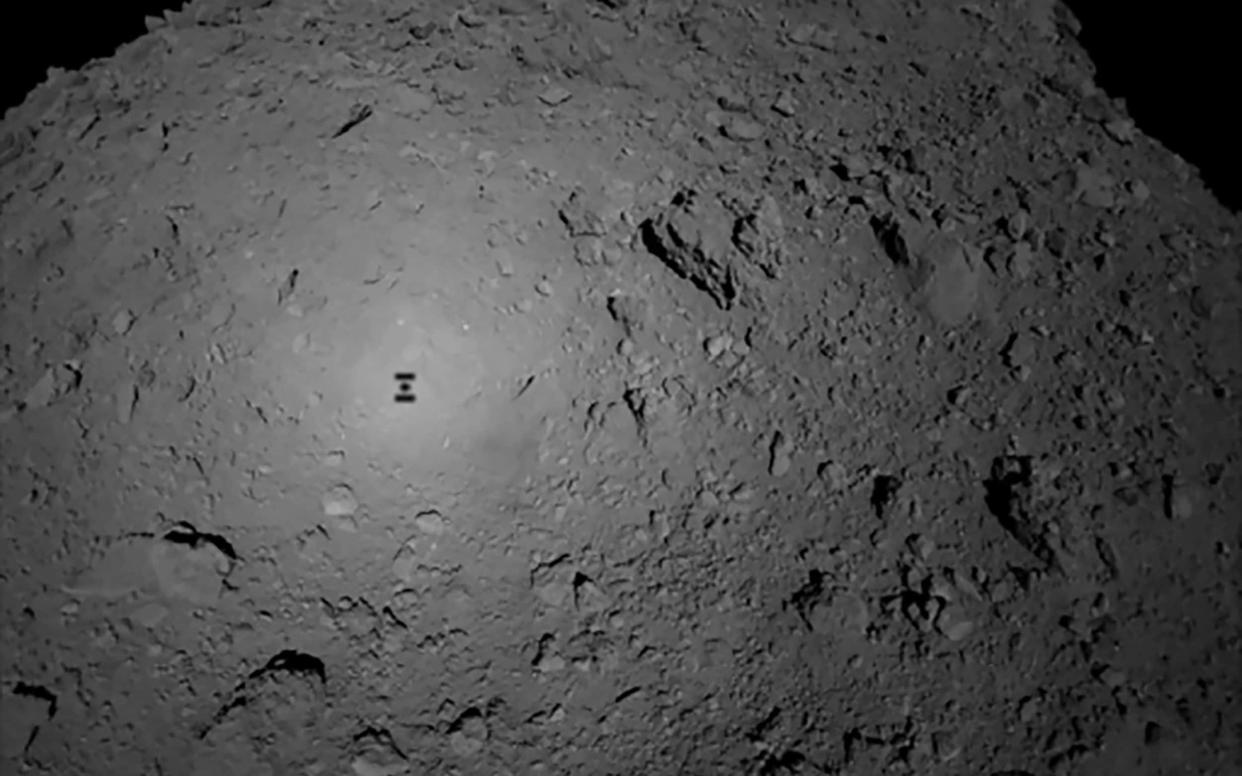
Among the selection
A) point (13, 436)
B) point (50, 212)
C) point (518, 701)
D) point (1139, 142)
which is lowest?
point (518, 701)

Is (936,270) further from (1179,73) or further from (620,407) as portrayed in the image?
(1179,73)

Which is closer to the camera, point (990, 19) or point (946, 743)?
point (946, 743)

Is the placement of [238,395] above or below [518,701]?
above

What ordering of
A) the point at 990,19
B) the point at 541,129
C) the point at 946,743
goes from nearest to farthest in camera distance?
1. the point at 946,743
2. the point at 541,129
3. the point at 990,19

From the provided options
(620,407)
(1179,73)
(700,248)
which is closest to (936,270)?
(700,248)

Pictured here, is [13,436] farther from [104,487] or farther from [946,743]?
[946,743]

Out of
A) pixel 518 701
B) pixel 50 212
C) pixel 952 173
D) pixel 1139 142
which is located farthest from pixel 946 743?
pixel 50 212

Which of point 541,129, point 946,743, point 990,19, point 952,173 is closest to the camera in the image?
point 946,743
